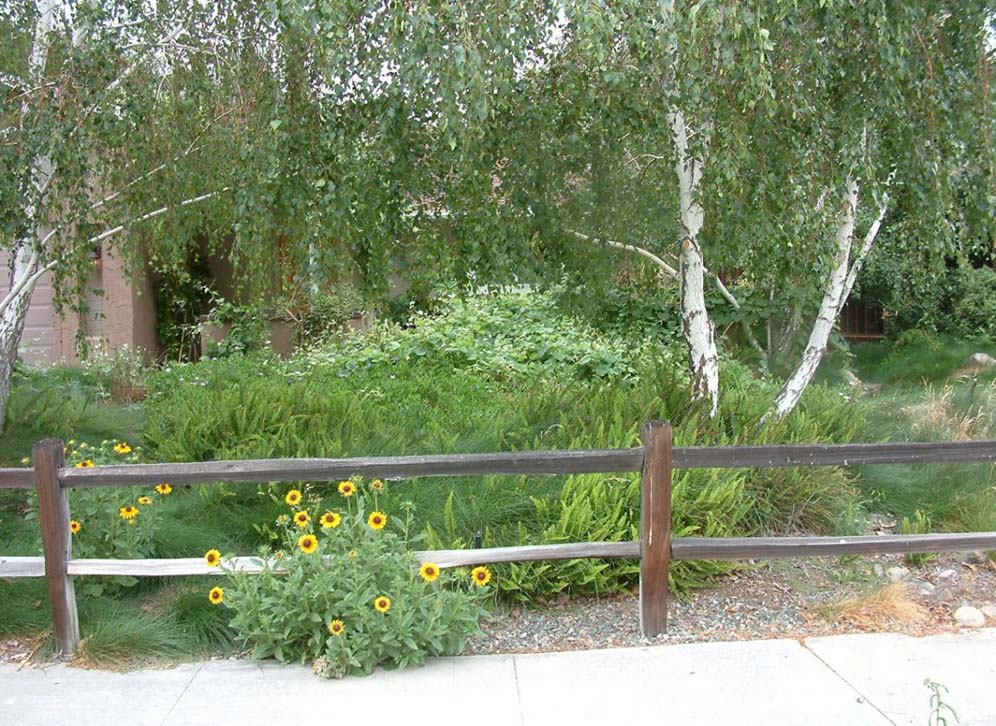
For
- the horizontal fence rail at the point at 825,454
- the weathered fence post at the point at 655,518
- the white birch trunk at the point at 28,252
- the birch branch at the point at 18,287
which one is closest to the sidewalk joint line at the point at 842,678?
the weathered fence post at the point at 655,518

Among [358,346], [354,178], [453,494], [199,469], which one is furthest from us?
[358,346]

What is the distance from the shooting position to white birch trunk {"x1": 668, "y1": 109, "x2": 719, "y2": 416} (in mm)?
6727

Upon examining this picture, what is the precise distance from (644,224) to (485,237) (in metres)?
1.99

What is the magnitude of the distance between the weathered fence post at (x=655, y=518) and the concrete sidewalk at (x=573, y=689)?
0.28 metres

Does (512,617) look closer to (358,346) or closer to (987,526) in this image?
(987,526)

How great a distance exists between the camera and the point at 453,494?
227 inches

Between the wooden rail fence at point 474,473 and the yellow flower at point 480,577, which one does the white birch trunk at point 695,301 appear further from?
the yellow flower at point 480,577

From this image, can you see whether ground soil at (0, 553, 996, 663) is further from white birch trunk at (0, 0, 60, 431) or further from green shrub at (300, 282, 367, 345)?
green shrub at (300, 282, 367, 345)

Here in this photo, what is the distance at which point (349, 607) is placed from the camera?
440cm

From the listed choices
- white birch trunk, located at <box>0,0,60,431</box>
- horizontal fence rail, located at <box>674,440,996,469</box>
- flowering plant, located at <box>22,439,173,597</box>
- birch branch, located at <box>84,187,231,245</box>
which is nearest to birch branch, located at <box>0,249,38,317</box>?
white birch trunk, located at <box>0,0,60,431</box>

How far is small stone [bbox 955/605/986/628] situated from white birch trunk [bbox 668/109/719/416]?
2.24 m

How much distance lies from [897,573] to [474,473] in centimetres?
289

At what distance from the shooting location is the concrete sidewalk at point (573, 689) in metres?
3.95

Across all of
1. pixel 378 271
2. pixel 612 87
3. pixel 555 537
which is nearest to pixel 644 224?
pixel 612 87
